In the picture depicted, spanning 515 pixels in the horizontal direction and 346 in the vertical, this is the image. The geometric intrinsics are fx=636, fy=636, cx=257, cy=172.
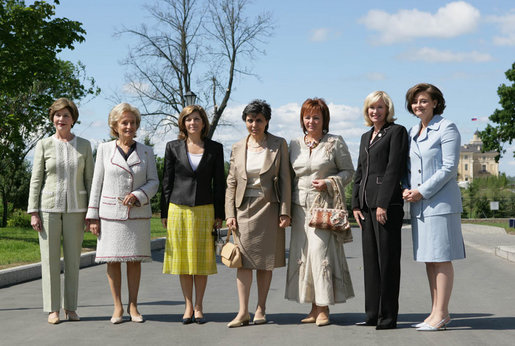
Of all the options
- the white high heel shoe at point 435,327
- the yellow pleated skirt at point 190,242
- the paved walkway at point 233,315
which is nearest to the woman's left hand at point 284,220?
the yellow pleated skirt at point 190,242

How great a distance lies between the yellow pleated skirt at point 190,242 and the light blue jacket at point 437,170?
6.73ft

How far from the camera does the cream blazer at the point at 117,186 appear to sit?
634cm

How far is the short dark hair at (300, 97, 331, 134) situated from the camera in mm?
6289

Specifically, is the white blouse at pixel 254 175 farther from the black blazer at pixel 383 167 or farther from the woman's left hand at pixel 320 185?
the black blazer at pixel 383 167

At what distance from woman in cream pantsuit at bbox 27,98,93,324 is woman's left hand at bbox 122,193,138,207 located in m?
0.54

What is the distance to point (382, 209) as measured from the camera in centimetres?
591

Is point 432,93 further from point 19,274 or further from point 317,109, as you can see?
point 19,274

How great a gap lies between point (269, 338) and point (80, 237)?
7.77ft

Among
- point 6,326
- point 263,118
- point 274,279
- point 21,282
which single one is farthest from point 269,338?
point 21,282

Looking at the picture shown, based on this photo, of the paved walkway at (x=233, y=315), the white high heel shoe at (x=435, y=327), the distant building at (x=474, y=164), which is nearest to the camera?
the paved walkway at (x=233, y=315)

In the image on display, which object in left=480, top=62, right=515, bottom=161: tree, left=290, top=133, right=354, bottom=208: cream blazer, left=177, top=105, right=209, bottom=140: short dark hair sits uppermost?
left=480, top=62, right=515, bottom=161: tree

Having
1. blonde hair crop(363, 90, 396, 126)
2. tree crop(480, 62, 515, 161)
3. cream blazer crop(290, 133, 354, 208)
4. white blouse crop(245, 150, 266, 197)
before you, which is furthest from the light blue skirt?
tree crop(480, 62, 515, 161)

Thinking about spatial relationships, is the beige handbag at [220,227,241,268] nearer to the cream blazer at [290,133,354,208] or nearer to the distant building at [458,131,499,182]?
the cream blazer at [290,133,354,208]

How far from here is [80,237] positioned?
6656 mm
